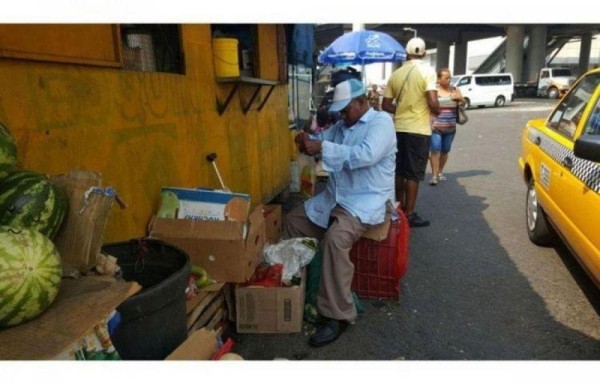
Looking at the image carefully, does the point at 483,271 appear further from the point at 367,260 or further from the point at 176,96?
the point at 176,96

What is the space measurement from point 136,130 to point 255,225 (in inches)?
40.1

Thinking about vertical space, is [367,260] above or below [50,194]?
below

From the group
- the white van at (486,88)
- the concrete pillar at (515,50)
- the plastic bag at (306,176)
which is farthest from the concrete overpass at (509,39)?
the plastic bag at (306,176)

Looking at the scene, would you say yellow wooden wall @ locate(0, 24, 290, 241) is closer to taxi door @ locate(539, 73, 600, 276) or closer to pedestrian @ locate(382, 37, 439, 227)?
pedestrian @ locate(382, 37, 439, 227)

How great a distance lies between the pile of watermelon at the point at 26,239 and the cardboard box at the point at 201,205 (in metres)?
1.28

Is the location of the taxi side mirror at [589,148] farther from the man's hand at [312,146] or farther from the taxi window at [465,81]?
the taxi window at [465,81]

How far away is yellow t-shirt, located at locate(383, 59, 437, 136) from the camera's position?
5.20 m

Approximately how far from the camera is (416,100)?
17.1 feet

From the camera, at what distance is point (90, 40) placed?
101 inches

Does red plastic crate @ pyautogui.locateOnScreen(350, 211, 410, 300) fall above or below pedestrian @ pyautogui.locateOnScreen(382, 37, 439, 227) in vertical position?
below

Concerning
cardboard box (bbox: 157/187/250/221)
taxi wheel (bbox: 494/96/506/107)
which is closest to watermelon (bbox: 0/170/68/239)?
cardboard box (bbox: 157/187/250/221)

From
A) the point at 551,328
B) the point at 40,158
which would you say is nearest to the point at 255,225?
the point at 40,158

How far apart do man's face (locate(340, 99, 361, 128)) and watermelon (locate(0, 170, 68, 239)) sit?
79.3 inches

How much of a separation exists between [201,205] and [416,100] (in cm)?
308
